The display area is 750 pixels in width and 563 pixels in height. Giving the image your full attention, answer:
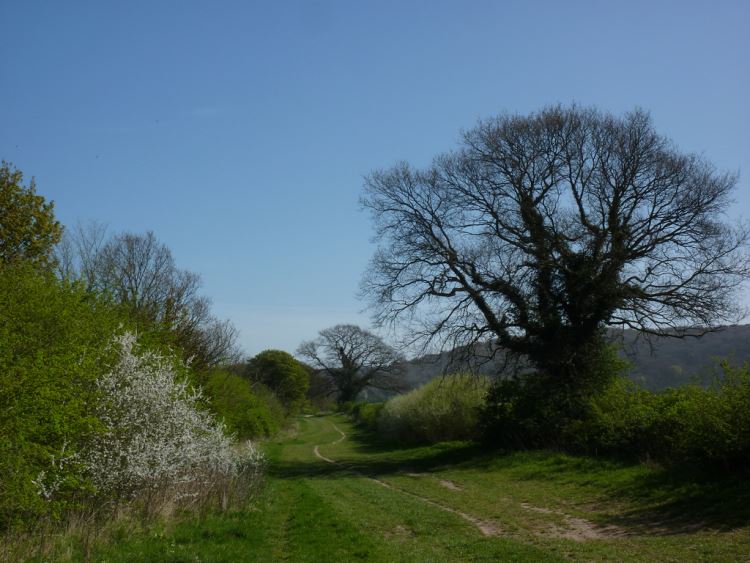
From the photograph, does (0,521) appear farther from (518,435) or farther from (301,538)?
(518,435)

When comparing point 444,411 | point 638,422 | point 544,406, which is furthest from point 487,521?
point 444,411

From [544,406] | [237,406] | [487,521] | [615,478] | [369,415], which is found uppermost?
[237,406]

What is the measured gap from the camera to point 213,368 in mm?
28906

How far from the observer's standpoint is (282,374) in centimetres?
7625

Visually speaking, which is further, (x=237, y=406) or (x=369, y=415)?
(x=369, y=415)

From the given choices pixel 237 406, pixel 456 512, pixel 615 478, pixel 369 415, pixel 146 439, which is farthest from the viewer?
pixel 369 415

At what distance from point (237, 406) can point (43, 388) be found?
77.6 feet

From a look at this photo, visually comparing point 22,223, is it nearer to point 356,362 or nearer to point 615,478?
point 615,478

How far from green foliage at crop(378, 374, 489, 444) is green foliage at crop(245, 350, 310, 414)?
130ft

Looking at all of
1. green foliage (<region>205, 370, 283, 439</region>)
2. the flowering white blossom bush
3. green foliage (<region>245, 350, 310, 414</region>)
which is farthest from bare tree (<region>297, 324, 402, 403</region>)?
the flowering white blossom bush

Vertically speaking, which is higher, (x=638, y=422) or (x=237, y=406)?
(x=237, y=406)

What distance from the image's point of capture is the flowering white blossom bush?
1043 cm

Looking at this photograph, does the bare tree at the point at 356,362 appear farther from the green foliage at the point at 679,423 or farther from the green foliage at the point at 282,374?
the green foliage at the point at 679,423

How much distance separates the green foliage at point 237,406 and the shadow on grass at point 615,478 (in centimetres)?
356
